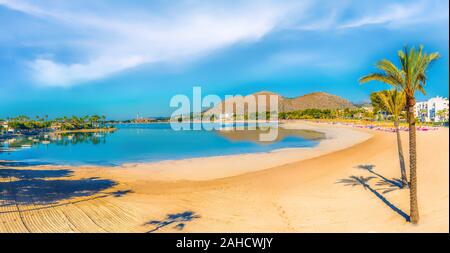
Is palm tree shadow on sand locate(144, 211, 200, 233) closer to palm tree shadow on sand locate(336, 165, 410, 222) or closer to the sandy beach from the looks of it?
the sandy beach

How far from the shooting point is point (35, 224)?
28.8 feet

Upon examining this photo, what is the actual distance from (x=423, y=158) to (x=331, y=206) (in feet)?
41.7

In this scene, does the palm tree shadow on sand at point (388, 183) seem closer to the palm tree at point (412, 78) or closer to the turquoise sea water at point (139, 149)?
the palm tree at point (412, 78)

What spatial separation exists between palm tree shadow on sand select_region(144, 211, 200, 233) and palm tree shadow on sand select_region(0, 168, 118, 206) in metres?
4.38

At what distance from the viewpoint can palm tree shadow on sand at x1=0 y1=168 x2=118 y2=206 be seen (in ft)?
38.7

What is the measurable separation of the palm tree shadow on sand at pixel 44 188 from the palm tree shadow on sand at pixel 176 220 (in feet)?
14.4

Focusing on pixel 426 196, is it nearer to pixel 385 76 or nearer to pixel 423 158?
pixel 385 76

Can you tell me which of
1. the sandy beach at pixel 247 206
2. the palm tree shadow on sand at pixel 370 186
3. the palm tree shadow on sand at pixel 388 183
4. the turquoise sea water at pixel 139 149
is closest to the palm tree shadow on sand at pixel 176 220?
the sandy beach at pixel 247 206

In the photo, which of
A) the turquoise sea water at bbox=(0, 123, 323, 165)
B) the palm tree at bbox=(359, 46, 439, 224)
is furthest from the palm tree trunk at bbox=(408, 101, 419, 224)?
the turquoise sea water at bbox=(0, 123, 323, 165)

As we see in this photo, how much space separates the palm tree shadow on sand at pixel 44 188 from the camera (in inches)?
464

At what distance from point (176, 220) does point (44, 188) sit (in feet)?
29.9

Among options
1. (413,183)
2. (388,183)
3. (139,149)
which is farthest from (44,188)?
(139,149)
